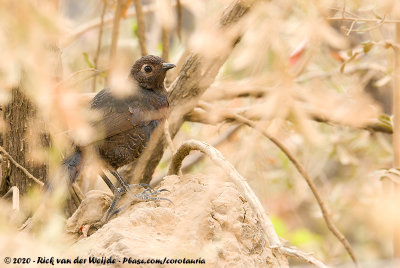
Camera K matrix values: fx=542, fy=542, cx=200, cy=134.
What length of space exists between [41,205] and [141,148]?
859 mm

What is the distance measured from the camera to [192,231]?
2344mm

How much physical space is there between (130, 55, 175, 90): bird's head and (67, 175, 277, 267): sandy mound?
1.07m

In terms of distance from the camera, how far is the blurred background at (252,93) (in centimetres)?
194

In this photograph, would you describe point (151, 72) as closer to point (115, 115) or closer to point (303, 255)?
point (115, 115)

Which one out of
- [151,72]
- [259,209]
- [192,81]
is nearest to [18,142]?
[151,72]

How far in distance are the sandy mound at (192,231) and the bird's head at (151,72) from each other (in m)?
1.07

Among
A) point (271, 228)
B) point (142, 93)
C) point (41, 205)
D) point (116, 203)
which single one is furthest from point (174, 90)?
point (271, 228)

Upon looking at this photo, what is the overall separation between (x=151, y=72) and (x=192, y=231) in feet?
5.30

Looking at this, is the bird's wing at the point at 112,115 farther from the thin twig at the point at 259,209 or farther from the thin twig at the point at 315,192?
the thin twig at the point at 315,192

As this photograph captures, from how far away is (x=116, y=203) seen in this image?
3.00 meters

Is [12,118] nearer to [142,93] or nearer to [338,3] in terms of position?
[142,93]

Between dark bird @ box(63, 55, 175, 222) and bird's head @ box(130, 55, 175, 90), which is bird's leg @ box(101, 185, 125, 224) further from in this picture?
bird's head @ box(130, 55, 175, 90)

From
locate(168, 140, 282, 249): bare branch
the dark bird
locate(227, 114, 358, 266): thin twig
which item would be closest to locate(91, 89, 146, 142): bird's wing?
the dark bird

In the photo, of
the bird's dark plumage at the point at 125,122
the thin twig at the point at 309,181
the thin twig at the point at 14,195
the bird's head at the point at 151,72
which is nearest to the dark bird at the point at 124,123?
the bird's dark plumage at the point at 125,122
